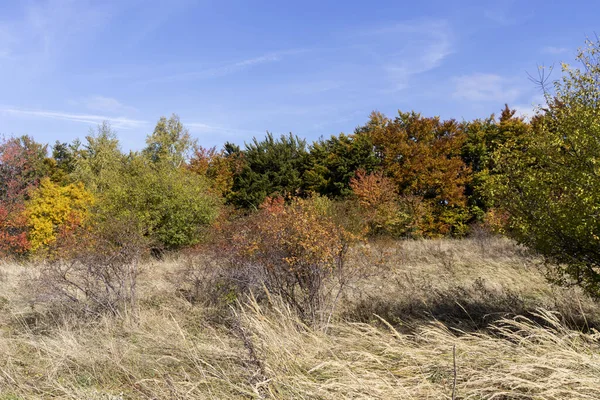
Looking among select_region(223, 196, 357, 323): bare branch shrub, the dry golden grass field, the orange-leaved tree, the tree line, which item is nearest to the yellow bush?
the tree line

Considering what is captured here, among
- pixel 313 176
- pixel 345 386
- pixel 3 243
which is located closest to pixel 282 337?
pixel 345 386

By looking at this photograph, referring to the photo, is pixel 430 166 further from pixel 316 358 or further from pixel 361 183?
pixel 316 358

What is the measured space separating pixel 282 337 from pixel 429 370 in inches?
62.2

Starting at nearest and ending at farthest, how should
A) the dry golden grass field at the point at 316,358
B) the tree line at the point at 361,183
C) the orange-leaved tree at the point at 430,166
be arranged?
the dry golden grass field at the point at 316,358 → the tree line at the point at 361,183 → the orange-leaved tree at the point at 430,166

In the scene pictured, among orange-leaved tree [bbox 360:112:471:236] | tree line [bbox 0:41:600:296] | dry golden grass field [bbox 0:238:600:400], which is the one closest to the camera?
dry golden grass field [bbox 0:238:600:400]

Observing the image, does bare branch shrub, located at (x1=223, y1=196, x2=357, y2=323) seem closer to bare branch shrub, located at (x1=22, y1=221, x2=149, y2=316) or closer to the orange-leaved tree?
bare branch shrub, located at (x1=22, y1=221, x2=149, y2=316)

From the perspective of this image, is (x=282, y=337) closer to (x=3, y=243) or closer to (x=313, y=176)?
(x=3, y=243)

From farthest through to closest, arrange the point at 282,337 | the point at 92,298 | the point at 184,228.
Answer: the point at 184,228 → the point at 92,298 → the point at 282,337

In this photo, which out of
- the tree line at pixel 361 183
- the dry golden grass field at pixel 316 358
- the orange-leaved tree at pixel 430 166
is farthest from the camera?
the orange-leaved tree at pixel 430 166

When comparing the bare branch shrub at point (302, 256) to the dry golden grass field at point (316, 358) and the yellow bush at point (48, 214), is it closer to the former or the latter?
the dry golden grass field at point (316, 358)

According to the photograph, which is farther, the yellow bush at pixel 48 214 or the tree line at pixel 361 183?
the yellow bush at pixel 48 214

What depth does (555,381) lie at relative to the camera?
9.66 ft

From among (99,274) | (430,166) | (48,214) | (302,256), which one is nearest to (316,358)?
(302,256)

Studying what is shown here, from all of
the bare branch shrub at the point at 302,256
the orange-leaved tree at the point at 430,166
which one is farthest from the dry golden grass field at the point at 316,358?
the orange-leaved tree at the point at 430,166
